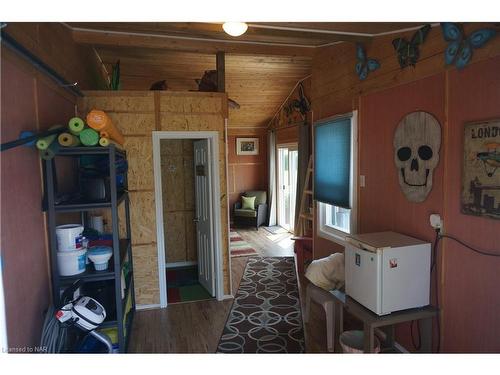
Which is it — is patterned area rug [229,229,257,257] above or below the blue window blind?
below

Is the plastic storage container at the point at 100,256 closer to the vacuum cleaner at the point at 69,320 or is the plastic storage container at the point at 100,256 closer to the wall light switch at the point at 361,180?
the vacuum cleaner at the point at 69,320

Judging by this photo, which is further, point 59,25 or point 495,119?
point 59,25

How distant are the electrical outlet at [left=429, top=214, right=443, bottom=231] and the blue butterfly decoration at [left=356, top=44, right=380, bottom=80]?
141 centimetres

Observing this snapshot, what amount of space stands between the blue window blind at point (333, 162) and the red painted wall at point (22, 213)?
2.72 m

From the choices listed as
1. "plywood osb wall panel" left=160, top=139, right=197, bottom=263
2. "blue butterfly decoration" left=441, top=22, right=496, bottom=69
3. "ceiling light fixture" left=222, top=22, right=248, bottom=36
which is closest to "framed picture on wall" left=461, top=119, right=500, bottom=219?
"blue butterfly decoration" left=441, top=22, right=496, bottom=69

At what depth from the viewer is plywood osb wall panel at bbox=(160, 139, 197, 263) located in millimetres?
5238

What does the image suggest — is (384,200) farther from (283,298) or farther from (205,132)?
(205,132)

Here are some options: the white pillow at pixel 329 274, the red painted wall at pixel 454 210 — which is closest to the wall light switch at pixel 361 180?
the red painted wall at pixel 454 210

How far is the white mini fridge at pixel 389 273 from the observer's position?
222 cm

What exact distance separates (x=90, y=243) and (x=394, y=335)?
8.56 feet

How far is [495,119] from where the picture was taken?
6.33 feet

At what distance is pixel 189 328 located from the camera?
3.33 m

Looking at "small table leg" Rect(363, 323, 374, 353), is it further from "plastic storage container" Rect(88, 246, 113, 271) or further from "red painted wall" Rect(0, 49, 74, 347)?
"red painted wall" Rect(0, 49, 74, 347)
